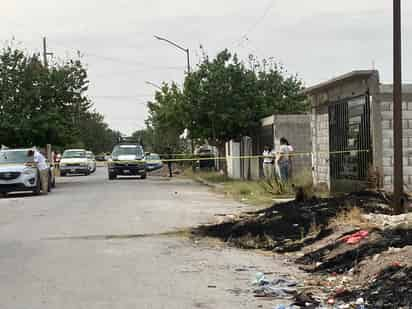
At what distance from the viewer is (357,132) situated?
20.6 meters

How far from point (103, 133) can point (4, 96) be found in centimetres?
8757

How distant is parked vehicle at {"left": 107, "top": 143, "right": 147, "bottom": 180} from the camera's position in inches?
1539

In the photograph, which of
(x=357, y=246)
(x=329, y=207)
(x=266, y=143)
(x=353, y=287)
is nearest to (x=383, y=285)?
(x=353, y=287)

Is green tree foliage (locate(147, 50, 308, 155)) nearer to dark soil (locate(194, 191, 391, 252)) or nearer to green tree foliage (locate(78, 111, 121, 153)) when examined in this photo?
dark soil (locate(194, 191, 391, 252))

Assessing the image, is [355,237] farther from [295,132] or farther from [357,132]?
[295,132]

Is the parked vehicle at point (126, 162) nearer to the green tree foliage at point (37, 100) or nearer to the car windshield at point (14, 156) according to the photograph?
the green tree foliage at point (37, 100)

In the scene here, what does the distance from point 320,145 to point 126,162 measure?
16812 mm

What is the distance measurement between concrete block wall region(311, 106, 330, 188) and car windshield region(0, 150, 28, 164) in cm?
990

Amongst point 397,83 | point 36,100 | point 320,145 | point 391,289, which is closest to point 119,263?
→ point 391,289

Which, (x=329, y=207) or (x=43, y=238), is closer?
(x=43, y=238)

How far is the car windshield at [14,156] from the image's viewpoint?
83.1ft

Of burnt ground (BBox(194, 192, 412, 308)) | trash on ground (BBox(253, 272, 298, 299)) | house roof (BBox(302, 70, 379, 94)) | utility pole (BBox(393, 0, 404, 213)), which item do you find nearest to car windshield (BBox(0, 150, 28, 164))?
house roof (BBox(302, 70, 379, 94))

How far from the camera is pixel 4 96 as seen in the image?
34875 mm

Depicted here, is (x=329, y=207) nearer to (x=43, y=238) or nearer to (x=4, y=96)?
(x=43, y=238)
